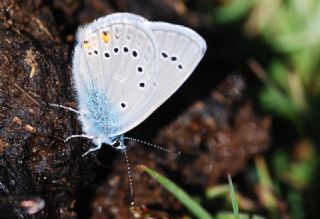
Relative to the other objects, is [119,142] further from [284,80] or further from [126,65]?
[284,80]

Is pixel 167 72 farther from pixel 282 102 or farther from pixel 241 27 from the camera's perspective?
pixel 241 27

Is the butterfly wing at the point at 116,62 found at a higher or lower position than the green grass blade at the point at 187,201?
higher

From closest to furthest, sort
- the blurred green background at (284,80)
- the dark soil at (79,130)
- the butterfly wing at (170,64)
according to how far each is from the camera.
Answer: the dark soil at (79,130)
the butterfly wing at (170,64)
the blurred green background at (284,80)

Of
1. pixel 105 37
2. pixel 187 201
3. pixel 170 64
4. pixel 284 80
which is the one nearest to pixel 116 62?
pixel 105 37

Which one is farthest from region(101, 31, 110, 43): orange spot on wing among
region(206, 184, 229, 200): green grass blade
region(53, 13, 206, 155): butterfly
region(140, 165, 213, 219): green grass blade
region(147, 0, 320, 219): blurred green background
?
region(147, 0, 320, 219): blurred green background

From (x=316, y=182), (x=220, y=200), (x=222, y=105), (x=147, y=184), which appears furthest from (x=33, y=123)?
(x=316, y=182)

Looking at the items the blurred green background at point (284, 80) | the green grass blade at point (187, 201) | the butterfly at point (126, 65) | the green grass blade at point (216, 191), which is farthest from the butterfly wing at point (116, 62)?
the blurred green background at point (284, 80)

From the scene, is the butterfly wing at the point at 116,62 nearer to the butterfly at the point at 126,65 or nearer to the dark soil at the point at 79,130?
the butterfly at the point at 126,65

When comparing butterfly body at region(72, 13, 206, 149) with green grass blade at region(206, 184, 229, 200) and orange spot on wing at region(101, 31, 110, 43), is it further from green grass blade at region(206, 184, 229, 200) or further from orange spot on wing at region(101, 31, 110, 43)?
green grass blade at region(206, 184, 229, 200)

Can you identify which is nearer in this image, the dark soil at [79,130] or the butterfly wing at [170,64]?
the dark soil at [79,130]
